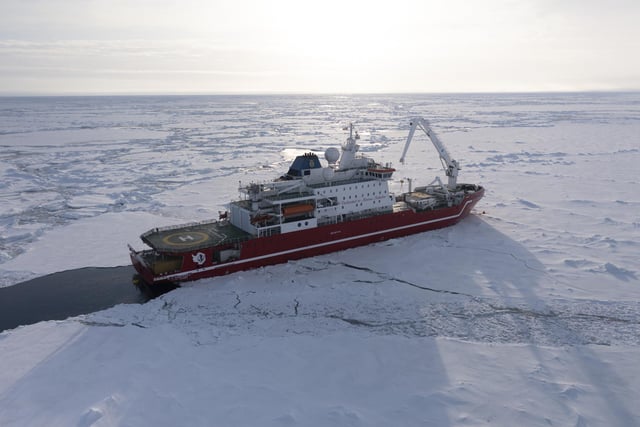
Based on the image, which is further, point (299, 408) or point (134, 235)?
point (134, 235)

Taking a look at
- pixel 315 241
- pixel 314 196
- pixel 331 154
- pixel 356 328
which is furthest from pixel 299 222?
pixel 356 328

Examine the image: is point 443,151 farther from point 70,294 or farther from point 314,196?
point 70,294

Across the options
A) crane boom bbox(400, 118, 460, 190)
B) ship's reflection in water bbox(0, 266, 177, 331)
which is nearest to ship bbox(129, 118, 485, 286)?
ship's reflection in water bbox(0, 266, 177, 331)

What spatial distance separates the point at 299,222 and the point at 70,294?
27.7ft

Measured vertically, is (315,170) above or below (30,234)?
above

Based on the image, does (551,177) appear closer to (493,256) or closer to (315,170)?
(493,256)

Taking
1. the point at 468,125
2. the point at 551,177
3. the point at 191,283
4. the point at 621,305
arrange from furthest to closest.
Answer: the point at 468,125 → the point at 551,177 → the point at 191,283 → the point at 621,305

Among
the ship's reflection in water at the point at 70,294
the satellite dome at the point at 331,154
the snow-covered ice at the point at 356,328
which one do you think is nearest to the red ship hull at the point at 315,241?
the snow-covered ice at the point at 356,328

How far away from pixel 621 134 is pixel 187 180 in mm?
48501

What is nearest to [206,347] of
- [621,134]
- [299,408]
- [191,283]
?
[299,408]

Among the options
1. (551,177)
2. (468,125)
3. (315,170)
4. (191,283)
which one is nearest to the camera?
(191,283)

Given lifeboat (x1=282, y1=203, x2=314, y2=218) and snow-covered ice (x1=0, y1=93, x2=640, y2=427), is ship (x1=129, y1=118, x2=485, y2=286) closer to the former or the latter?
lifeboat (x1=282, y1=203, x2=314, y2=218)

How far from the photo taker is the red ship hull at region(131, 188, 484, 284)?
611 inches

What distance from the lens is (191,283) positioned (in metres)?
15.6
